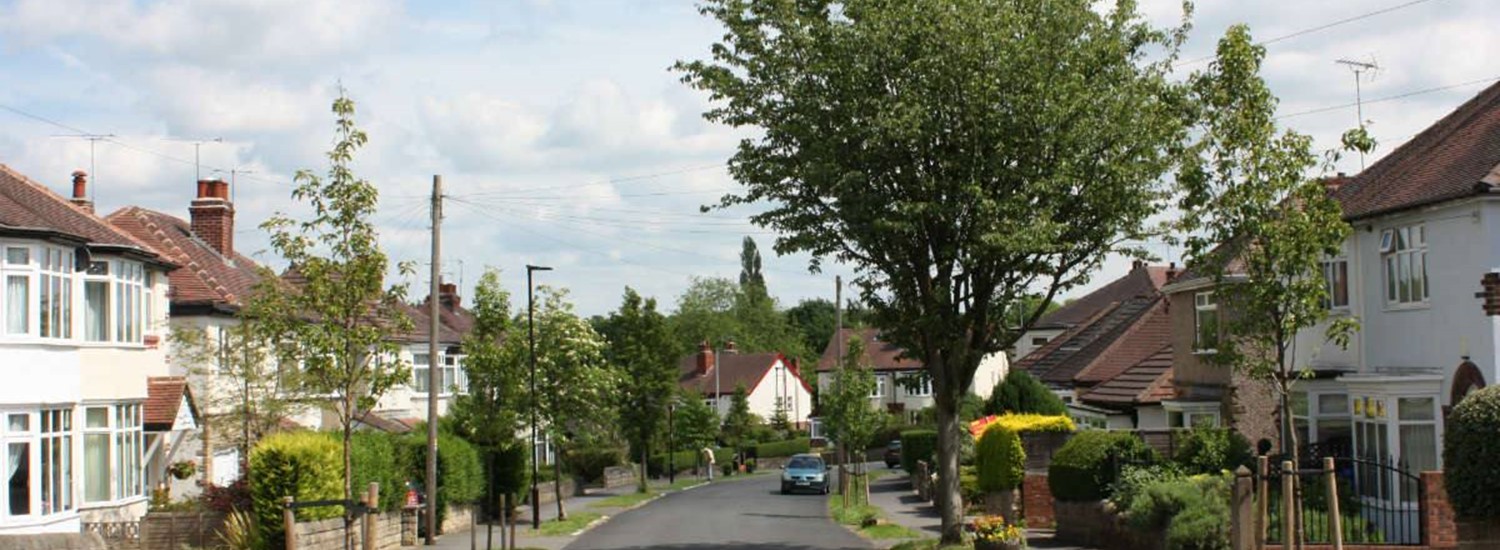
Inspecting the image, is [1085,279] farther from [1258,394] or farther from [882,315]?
[1258,394]

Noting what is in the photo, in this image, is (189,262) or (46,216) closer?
(46,216)

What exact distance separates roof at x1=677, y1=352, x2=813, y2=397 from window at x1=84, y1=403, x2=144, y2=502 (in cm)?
7276

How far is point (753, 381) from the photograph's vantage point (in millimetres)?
105562

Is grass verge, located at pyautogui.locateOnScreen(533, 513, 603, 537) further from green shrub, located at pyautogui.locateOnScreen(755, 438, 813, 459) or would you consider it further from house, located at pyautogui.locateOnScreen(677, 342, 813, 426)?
house, located at pyautogui.locateOnScreen(677, 342, 813, 426)

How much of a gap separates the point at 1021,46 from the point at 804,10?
419 centimetres

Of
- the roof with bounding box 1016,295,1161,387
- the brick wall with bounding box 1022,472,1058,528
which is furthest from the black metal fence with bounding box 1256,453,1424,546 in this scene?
the roof with bounding box 1016,295,1161,387

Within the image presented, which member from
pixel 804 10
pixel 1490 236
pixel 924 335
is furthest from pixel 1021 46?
pixel 1490 236

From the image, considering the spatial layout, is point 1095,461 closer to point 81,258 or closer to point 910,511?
point 910,511

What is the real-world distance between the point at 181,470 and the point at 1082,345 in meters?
28.9

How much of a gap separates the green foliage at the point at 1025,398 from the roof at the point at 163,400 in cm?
2173

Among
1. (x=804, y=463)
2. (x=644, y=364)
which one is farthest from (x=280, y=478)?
(x=644, y=364)

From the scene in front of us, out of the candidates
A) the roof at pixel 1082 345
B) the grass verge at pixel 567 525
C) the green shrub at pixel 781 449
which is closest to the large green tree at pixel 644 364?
the roof at pixel 1082 345

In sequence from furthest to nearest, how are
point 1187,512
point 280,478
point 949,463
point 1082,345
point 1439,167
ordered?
point 1082,345, point 949,463, point 1439,167, point 280,478, point 1187,512

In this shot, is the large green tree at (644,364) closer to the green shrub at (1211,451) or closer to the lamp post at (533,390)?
the lamp post at (533,390)
